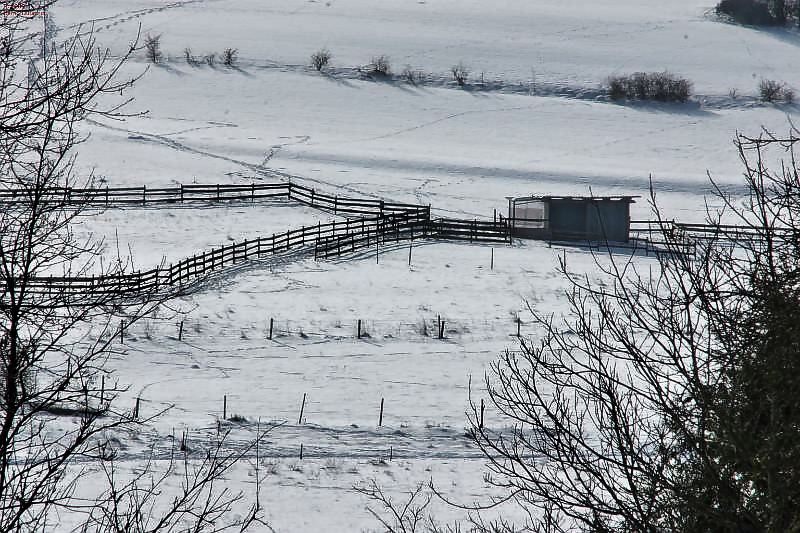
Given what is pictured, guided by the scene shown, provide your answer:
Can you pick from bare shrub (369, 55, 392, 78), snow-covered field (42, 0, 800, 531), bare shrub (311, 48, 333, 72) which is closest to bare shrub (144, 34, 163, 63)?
snow-covered field (42, 0, 800, 531)

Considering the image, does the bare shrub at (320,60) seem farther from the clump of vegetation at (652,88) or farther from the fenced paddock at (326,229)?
the fenced paddock at (326,229)

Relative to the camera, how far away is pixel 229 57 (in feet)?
254

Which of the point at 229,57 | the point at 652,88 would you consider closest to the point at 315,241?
the point at 652,88

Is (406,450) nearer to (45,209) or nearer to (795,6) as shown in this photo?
(45,209)

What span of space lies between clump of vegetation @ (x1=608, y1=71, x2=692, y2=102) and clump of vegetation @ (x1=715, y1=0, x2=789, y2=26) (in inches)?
1167

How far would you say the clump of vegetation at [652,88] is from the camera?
69562 mm

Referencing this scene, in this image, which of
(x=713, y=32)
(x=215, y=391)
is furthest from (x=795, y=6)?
(x=215, y=391)

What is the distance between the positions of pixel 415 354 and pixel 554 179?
95.2 feet

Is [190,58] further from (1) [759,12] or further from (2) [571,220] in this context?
(1) [759,12]

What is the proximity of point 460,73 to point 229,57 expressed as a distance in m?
19.1

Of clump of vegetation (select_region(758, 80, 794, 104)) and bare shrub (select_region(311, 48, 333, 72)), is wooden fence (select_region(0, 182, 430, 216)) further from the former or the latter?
clump of vegetation (select_region(758, 80, 794, 104))

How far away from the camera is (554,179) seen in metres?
52.4

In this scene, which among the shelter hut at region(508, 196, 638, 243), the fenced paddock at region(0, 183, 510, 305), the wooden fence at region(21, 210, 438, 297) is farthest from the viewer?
the shelter hut at region(508, 196, 638, 243)

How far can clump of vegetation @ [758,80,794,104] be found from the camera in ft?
222
